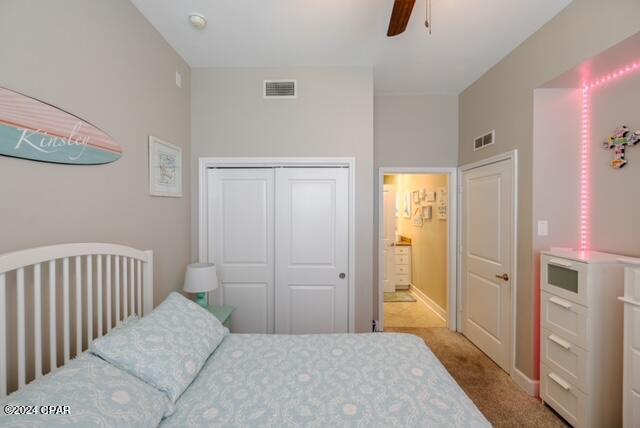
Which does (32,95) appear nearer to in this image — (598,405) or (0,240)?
(0,240)

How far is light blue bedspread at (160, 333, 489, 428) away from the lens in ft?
3.34

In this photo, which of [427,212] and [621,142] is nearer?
[621,142]

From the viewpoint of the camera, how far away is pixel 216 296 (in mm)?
2631

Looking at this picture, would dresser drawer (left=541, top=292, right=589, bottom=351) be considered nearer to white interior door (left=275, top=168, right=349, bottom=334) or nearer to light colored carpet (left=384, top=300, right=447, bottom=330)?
white interior door (left=275, top=168, right=349, bottom=334)

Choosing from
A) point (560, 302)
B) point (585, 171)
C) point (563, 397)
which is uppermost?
point (585, 171)

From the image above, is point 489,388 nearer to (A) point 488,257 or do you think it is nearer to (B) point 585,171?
A: (A) point 488,257

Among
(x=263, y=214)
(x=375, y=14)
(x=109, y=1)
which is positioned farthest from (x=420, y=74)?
(x=109, y=1)

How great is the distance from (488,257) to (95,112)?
10.9 feet

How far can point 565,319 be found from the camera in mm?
1821

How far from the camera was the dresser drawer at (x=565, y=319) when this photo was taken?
170 cm

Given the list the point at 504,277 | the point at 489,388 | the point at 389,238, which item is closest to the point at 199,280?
the point at 489,388

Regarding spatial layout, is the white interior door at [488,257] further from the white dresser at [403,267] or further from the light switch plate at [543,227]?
the white dresser at [403,267]

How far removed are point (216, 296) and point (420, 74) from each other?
9.95 ft

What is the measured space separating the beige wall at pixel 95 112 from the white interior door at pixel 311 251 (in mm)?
944
